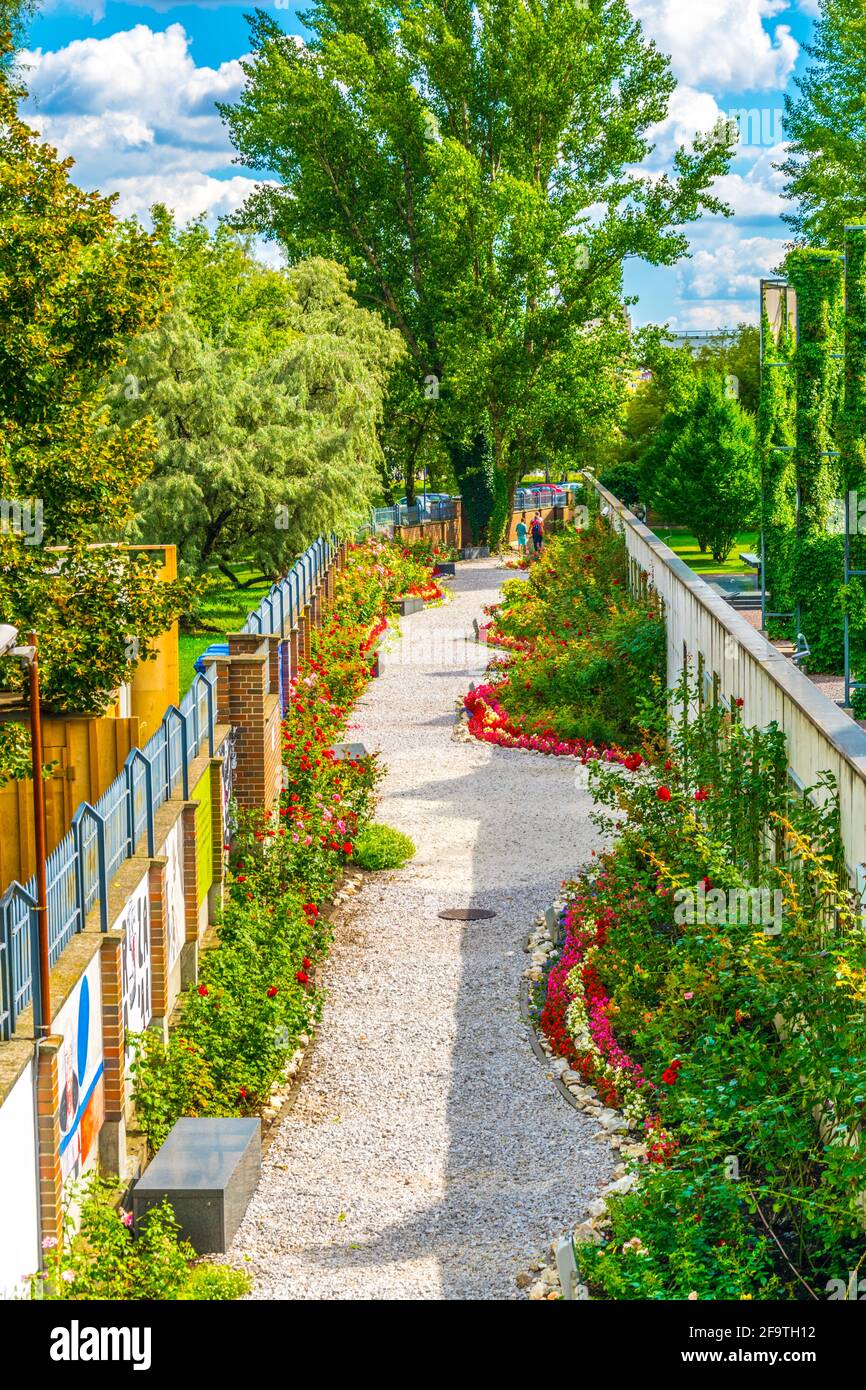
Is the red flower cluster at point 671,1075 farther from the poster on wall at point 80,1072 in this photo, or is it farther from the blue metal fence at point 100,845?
the blue metal fence at point 100,845

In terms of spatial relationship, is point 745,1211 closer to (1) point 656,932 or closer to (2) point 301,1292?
(2) point 301,1292

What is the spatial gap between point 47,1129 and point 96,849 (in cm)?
259

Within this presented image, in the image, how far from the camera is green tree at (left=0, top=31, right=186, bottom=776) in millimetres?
13836

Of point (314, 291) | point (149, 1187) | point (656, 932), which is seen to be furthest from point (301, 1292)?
point (314, 291)

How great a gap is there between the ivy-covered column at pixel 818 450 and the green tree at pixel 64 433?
1088 centimetres

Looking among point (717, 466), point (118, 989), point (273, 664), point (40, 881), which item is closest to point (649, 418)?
point (717, 466)

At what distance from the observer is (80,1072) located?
9062mm

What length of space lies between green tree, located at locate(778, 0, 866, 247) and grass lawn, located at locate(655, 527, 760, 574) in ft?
34.1

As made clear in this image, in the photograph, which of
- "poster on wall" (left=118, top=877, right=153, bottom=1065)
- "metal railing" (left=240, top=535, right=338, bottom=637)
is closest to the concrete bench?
"poster on wall" (left=118, top=877, right=153, bottom=1065)

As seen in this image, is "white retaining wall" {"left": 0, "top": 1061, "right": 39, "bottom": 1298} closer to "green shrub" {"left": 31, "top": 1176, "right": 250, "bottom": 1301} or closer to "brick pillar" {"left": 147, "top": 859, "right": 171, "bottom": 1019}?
"green shrub" {"left": 31, "top": 1176, "right": 250, "bottom": 1301}

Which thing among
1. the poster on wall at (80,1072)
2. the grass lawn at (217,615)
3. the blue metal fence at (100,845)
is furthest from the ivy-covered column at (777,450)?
the poster on wall at (80,1072)

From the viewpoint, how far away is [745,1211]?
8.91 metres

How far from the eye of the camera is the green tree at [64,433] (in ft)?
45.4

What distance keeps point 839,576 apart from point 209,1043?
1355 cm
